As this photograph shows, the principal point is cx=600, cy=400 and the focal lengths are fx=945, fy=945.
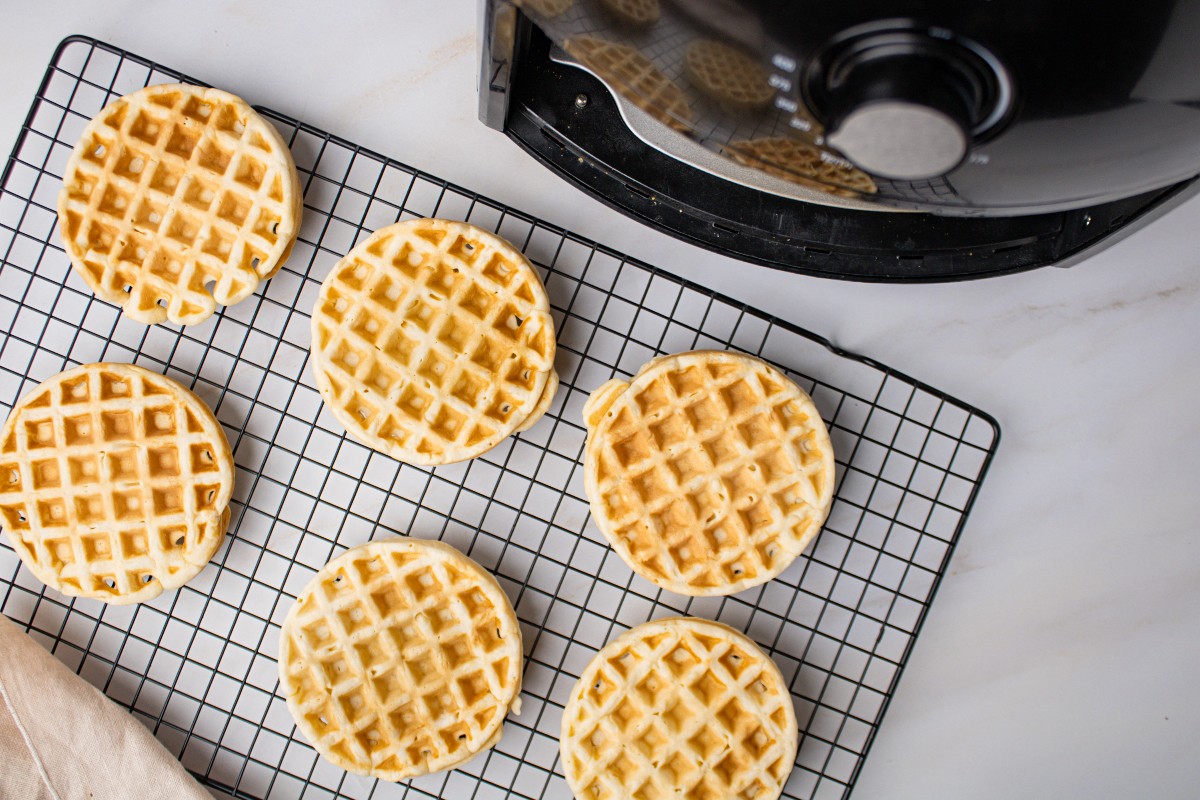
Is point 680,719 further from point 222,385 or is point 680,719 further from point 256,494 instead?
point 222,385

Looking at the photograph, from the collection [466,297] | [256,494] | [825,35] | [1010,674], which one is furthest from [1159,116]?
[256,494]

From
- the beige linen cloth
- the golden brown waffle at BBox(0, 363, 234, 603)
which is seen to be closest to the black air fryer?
the golden brown waffle at BBox(0, 363, 234, 603)

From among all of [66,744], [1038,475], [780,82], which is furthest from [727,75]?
[66,744]

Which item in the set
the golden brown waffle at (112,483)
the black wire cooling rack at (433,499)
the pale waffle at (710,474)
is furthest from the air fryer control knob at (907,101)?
the golden brown waffle at (112,483)

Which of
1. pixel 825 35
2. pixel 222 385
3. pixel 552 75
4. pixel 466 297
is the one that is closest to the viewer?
pixel 825 35

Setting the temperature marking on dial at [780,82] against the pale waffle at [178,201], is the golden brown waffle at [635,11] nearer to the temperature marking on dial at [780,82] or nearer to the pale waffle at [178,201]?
the temperature marking on dial at [780,82]

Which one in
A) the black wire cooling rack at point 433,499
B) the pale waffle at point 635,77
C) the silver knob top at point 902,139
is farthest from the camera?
the black wire cooling rack at point 433,499
